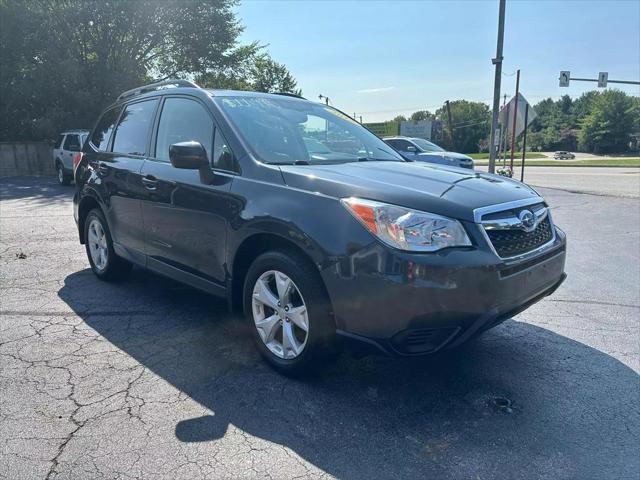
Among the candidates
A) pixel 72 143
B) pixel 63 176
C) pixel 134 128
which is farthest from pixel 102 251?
pixel 63 176

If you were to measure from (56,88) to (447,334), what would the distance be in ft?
81.6

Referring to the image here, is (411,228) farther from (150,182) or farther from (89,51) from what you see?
(89,51)

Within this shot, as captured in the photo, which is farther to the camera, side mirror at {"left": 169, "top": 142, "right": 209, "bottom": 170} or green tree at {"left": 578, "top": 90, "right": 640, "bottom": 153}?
green tree at {"left": 578, "top": 90, "right": 640, "bottom": 153}

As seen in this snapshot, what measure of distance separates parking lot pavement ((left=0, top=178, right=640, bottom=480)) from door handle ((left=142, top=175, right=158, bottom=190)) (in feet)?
3.73

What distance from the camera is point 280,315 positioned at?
3.17m

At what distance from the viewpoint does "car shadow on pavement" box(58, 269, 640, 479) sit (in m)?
2.44

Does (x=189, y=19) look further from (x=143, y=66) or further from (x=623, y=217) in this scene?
(x=623, y=217)

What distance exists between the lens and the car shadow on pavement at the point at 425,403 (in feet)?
8.02

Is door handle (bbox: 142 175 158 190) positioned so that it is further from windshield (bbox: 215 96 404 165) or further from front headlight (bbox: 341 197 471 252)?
front headlight (bbox: 341 197 471 252)

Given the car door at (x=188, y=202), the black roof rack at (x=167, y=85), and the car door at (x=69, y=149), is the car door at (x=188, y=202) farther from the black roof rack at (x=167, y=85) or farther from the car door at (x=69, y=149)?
the car door at (x=69, y=149)

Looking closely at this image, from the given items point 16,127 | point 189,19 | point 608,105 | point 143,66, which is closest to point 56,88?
point 16,127

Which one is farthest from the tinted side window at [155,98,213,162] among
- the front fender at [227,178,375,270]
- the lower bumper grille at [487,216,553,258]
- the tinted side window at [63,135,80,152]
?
the tinted side window at [63,135,80,152]

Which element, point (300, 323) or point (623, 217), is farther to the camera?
point (623, 217)

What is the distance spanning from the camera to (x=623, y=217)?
10031 mm
